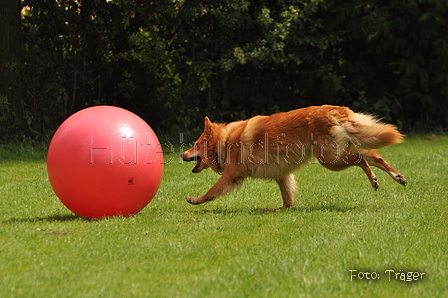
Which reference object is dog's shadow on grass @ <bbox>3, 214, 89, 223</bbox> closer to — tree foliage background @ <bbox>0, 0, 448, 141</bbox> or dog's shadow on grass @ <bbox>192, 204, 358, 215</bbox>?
dog's shadow on grass @ <bbox>192, 204, 358, 215</bbox>

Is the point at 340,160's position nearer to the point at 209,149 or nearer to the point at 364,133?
the point at 364,133

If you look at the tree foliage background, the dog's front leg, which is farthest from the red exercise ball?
the tree foliage background

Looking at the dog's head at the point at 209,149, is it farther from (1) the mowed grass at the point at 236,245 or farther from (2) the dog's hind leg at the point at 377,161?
(2) the dog's hind leg at the point at 377,161

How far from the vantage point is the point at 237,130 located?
24.0 feet

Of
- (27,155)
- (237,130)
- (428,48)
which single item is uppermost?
(428,48)

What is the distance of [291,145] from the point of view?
6914 millimetres

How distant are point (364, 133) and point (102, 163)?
2932mm

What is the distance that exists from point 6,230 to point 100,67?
9148 millimetres

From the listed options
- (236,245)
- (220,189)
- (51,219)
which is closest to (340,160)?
(220,189)

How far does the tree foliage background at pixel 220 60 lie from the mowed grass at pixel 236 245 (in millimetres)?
5893

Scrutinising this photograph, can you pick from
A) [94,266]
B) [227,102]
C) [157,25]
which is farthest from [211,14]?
[94,266]

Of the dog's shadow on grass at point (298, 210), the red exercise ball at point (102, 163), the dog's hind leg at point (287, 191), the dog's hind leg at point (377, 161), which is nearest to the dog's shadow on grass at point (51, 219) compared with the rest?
the red exercise ball at point (102, 163)

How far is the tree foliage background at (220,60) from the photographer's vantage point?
13727mm

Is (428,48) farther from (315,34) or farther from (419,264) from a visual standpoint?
(419,264)
